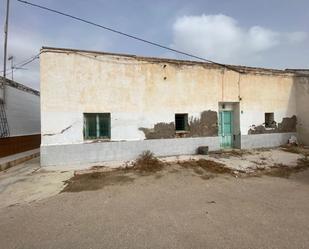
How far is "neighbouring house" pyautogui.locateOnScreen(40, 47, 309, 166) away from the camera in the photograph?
435 inches

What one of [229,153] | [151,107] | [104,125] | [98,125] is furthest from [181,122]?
[98,125]

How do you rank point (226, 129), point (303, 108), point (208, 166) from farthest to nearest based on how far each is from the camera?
point (303, 108) < point (226, 129) < point (208, 166)

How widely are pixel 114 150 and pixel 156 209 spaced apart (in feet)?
20.0

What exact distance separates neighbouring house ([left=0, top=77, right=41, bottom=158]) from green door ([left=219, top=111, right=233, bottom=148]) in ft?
36.2

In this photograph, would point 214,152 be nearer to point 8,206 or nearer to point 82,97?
point 82,97

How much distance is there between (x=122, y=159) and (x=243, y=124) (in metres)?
6.97

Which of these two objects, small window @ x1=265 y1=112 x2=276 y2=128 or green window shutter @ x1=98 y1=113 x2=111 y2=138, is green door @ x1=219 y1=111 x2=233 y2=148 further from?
green window shutter @ x1=98 y1=113 x2=111 y2=138

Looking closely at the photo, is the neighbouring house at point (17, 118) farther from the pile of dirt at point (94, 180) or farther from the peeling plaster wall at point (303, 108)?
the peeling plaster wall at point (303, 108)

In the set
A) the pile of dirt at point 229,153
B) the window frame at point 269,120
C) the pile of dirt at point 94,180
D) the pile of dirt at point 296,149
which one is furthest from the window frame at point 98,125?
the pile of dirt at point 296,149

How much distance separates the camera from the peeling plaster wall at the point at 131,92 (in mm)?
10969

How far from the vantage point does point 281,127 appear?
15.8m

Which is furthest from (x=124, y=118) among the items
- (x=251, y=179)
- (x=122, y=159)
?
(x=251, y=179)

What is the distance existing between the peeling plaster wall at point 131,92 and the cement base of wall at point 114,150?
0.30 m

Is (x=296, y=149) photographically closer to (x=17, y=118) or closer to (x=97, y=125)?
(x=97, y=125)
